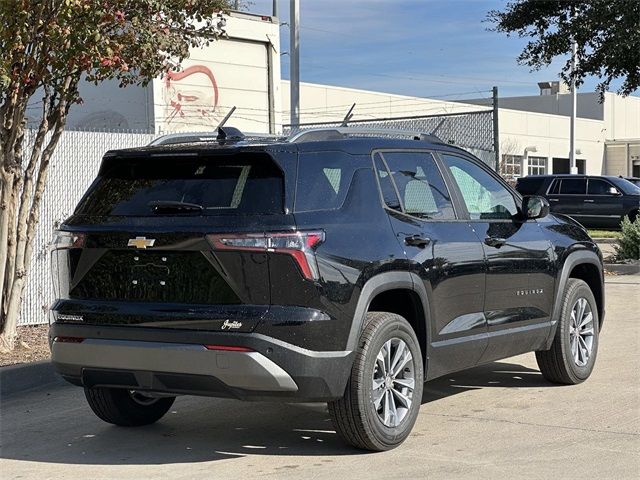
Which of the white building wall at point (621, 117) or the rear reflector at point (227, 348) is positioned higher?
the white building wall at point (621, 117)

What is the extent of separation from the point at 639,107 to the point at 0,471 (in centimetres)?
6772

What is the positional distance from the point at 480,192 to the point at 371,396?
2.15 meters

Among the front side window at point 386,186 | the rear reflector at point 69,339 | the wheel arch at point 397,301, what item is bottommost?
the rear reflector at point 69,339

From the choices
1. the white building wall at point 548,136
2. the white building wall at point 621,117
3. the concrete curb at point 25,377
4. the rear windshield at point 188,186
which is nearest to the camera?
the rear windshield at point 188,186

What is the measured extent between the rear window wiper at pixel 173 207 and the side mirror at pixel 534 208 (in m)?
2.77

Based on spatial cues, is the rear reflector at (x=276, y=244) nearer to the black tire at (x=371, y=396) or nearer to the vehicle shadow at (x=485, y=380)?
the black tire at (x=371, y=396)

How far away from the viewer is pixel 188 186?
6285 mm

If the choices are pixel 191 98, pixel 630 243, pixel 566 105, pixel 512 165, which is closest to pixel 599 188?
pixel 630 243

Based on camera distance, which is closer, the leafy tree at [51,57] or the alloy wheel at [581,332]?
the alloy wheel at [581,332]

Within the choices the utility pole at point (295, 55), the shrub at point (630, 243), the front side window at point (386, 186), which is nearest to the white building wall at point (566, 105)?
the utility pole at point (295, 55)

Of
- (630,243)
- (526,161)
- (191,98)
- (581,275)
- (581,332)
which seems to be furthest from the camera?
(526,161)

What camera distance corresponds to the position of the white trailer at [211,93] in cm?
2073

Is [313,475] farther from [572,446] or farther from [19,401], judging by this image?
[19,401]

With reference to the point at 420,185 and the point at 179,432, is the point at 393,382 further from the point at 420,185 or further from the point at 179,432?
the point at 179,432
